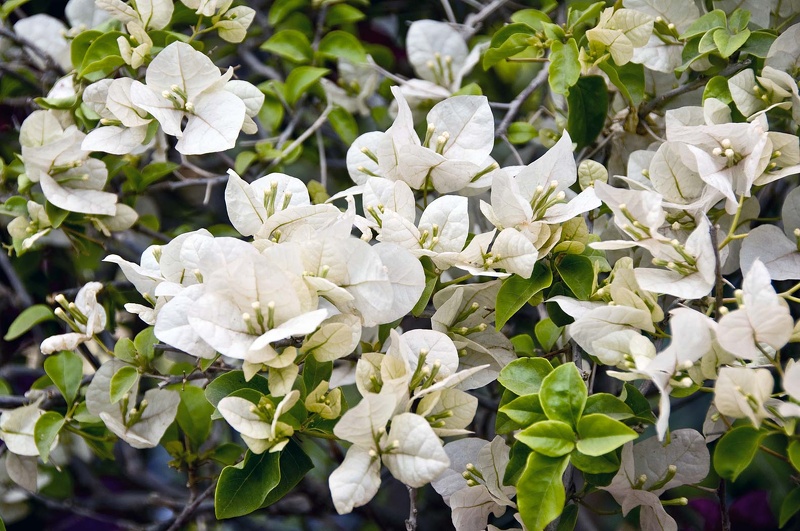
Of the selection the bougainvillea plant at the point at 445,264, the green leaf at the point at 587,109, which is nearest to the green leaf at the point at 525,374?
the bougainvillea plant at the point at 445,264

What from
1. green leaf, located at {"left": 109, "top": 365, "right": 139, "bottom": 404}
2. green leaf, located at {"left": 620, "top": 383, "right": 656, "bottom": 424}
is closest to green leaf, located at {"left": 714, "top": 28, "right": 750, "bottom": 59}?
green leaf, located at {"left": 620, "top": 383, "right": 656, "bottom": 424}

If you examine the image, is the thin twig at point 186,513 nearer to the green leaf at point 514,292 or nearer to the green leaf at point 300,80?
the green leaf at point 514,292

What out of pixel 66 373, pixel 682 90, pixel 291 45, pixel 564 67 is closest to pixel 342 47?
pixel 291 45

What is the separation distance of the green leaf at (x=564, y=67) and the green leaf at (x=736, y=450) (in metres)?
0.40

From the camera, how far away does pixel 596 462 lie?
619 millimetres

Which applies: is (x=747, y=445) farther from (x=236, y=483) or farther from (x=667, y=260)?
(x=236, y=483)

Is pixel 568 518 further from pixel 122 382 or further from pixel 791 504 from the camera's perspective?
pixel 122 382

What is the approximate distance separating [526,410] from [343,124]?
553mm

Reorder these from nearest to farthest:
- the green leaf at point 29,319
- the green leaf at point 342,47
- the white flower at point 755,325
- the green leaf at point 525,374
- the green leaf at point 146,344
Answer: the white flower at point 755,325, the green leaf at point 525,374, the green leaf at point 146,344, the green leaf at point 29,319, the green leaf at point 342,47

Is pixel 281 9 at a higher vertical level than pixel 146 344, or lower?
higher

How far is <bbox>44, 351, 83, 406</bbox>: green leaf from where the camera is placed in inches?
31.8

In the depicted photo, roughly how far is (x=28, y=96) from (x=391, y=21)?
2.47 ft

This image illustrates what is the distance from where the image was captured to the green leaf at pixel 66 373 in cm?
81

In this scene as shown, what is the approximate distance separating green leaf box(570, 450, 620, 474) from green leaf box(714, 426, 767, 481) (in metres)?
0.08
